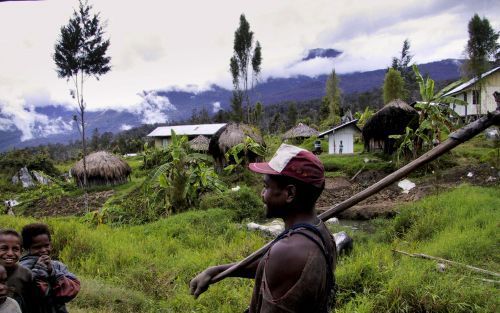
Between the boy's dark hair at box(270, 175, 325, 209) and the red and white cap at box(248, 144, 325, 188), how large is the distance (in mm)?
22

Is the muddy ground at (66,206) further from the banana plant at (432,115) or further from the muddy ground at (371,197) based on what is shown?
the banana plant at (432,115)

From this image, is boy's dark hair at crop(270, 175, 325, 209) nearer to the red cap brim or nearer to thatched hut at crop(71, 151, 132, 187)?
the red cap brim

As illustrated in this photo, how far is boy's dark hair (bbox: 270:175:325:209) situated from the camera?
1545 millimetres

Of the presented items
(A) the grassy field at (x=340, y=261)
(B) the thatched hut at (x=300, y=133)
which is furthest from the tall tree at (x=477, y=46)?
(A) the grassy field at (x=340, y=261)

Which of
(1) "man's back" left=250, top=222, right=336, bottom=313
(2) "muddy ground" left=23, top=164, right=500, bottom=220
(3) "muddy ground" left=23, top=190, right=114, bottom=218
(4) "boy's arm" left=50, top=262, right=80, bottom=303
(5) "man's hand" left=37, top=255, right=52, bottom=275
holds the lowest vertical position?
(3) "muddy ground" left=23, top=190, right=114, bottom=218

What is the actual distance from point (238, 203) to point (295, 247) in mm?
9491

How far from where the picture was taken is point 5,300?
221 centimetres

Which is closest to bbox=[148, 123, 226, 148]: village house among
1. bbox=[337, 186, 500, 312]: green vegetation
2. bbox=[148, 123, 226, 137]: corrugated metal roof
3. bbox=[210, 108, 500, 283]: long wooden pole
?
bbox=[148, 123, 226, 137]: corrugated metal roof

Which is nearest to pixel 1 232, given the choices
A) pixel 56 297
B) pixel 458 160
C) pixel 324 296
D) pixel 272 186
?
pixel 56 297

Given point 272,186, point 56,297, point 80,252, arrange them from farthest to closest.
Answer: point 80,252 → point 56,297 → point 272,186

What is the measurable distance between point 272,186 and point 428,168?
47.1 ft

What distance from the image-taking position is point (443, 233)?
701cm

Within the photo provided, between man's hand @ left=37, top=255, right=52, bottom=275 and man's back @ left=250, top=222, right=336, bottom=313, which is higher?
man's back @ left=250, top=222, right=336, bottom=313

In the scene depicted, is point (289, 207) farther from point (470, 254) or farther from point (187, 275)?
point (470, 254)
